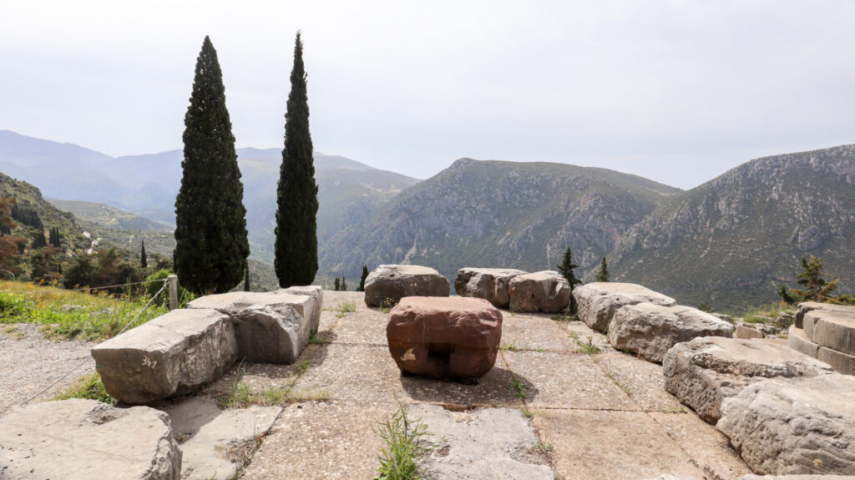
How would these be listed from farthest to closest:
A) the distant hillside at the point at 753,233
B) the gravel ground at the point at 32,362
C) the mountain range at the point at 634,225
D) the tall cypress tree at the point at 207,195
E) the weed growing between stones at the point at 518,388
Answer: the mountain range at the point at 634,225 → the distant hillside at the point at 753,233 → the tall cypress tree at the point at 207,195 → the weed growing between stones at the point at 518,388 → the gravel ground at the point at 32,362

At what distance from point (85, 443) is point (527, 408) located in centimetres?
422

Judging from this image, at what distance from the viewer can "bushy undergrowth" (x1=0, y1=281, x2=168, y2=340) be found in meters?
7.11

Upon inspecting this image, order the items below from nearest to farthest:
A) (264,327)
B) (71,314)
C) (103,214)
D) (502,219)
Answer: (264,327) < (71,314) < (502,219) < (103,214)

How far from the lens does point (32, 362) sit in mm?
5793

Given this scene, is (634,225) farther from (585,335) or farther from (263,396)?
(263,396)

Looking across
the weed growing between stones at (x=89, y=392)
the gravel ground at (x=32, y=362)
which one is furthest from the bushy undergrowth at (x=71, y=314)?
the weed growing between stones at (x=89, y=392)

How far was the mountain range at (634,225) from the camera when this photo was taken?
2162 inches

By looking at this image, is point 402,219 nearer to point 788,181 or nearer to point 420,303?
point 788,181

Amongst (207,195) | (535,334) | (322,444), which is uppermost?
(207,195)

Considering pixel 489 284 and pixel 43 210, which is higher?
pixel 43 210

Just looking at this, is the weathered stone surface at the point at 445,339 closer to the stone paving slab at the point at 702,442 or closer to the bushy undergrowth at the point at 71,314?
the stone paving slab at the point at 702,442

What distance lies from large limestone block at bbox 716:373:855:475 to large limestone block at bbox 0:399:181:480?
4.92m

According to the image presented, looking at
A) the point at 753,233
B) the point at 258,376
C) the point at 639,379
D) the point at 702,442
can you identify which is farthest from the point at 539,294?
the point at 753,233

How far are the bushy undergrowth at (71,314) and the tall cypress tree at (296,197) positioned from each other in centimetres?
579
